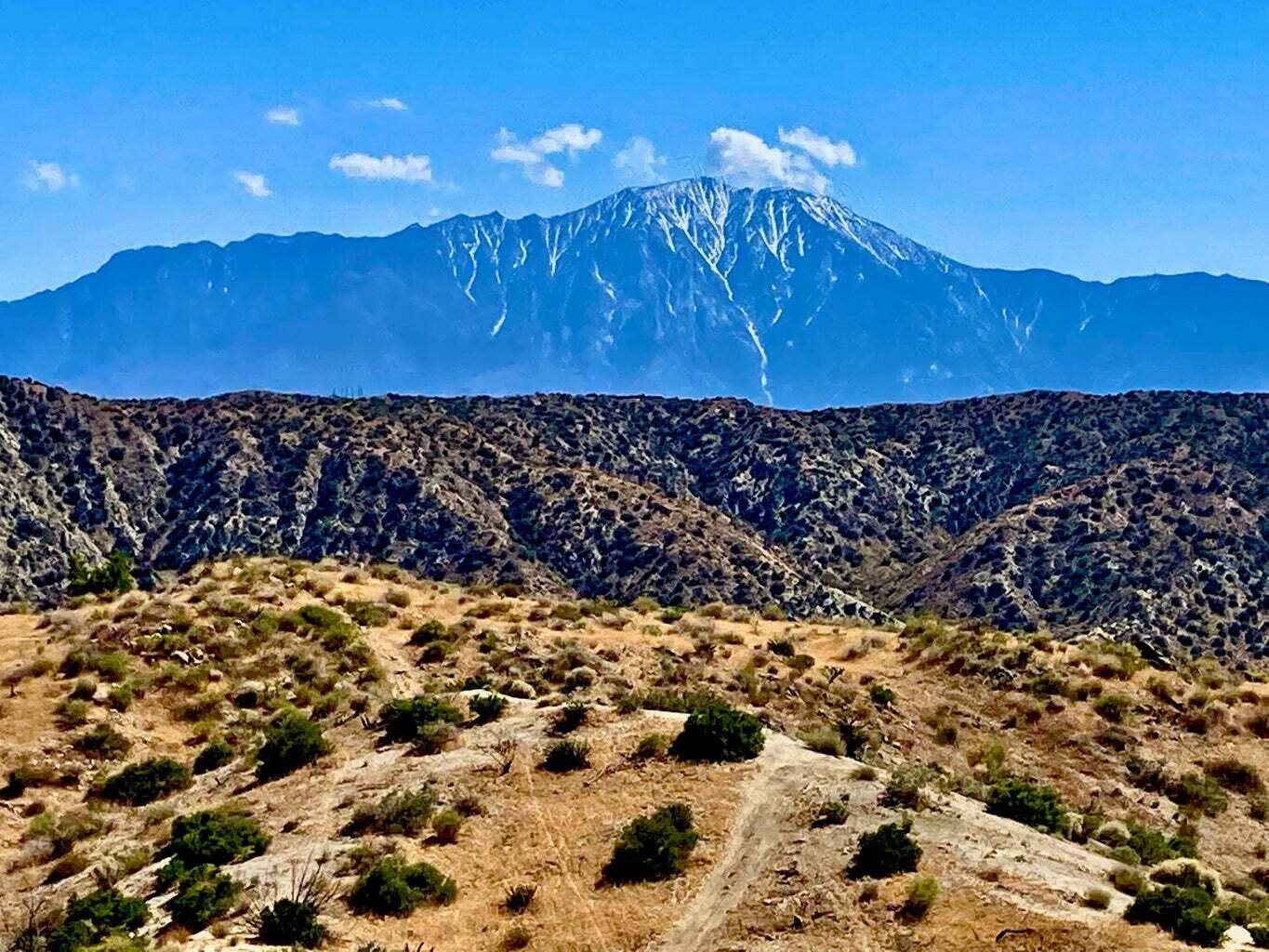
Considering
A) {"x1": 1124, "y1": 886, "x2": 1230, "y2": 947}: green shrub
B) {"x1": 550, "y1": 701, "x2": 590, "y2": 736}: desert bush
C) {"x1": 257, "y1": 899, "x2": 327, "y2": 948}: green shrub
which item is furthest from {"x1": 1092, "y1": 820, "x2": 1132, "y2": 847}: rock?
{"x1": 257, "y1": 899, "x2": 327, "y2": 948}: green shrub

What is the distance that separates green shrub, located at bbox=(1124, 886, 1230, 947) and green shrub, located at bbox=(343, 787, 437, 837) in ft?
45.1

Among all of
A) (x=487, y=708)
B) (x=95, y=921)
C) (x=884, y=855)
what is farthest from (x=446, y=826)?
(x=884, y=855)

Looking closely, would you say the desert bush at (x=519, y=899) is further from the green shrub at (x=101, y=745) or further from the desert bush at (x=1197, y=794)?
the desert bush at (x=1197, y=794)

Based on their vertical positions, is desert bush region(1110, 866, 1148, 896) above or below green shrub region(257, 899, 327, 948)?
above

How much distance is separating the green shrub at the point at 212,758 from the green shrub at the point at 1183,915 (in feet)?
71.1

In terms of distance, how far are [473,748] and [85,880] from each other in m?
8.72

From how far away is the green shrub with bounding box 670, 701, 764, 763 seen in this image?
25.9 meters

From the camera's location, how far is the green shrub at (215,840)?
883 inches

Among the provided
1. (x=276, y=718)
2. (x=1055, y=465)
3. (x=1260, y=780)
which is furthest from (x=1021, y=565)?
(x=276, y=718)

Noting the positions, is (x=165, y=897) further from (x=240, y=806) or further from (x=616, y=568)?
(x=616, y=568)

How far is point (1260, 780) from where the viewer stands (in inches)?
1213

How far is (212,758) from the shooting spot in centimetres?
2866

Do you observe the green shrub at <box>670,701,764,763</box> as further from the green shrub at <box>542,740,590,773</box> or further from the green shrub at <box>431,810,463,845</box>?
the green shrub at <box>431,810,463,845</box>

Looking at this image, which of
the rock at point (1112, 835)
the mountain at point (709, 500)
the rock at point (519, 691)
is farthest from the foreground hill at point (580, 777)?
the mountain at point (709, 500)
